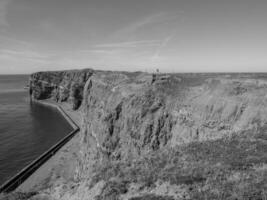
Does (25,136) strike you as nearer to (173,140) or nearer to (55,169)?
(55,169)

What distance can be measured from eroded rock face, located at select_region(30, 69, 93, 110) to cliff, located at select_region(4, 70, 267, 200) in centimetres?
7853

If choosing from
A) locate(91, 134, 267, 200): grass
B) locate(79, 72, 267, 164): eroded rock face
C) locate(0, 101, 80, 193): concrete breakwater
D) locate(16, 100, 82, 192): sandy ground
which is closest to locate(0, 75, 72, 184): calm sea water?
locate(0, 101, 80, 193): concrete breakwater

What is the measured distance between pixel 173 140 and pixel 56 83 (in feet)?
418

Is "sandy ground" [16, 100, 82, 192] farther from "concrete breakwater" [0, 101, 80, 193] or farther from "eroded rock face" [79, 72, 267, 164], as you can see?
"eroded rock face" [79, 72, 267, 164]

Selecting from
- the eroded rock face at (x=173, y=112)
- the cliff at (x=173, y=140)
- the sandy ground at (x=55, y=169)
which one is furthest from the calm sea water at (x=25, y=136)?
the eroded rock face at (x=173, y=112)

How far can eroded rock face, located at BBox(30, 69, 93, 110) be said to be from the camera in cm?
11469

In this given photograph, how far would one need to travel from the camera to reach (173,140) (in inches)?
789

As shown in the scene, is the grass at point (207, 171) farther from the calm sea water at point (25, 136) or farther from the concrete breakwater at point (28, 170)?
the calm sea water at point (25, 136)

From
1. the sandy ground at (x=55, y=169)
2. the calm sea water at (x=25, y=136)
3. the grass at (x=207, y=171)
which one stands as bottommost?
the sandy ground at (x=55, y=169)

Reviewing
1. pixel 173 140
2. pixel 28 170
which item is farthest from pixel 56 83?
pixel 173 140

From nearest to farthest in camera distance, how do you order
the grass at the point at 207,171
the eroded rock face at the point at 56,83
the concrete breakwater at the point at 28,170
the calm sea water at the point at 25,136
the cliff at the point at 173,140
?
the grass at the point at 207,171
the cliff at the point at 173,140
the concrete breakwater at the point at 28,170
the calm sea water at the point at 25,136
the eroded rock face at the point at 56,83

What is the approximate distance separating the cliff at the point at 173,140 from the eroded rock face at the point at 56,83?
78.5m

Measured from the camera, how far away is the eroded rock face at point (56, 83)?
4515 inches

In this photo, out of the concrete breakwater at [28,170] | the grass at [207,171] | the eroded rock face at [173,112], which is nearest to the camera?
the grass at [207,171]
